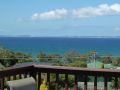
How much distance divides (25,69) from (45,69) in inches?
→ 10.0

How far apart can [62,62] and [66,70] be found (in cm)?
1255

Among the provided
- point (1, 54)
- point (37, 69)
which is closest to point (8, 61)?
point (1, 54)

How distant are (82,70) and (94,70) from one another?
0.15 m

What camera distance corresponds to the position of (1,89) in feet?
15.5

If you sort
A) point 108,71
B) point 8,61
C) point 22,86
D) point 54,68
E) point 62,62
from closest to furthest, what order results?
point 22,86 < point 108,71 < point 54,68 < point 62,62 < point 8,61

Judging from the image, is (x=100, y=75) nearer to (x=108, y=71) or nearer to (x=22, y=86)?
(x=108, y=71)

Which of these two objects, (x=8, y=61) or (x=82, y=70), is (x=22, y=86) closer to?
(x=82, y=70)

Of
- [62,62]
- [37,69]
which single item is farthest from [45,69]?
[62,62]

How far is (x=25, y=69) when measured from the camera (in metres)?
4.99

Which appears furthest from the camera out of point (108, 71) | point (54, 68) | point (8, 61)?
point (8, 61)

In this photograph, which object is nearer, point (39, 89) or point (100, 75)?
point (100, 75)

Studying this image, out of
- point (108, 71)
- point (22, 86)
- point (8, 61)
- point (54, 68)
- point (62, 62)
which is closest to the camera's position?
point (22, 86)

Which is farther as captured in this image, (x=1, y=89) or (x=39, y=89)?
(x=39, y=89)

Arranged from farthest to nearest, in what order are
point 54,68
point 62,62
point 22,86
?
point 62,62
point 54,68
point 22,86
